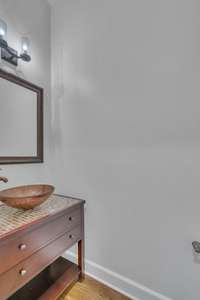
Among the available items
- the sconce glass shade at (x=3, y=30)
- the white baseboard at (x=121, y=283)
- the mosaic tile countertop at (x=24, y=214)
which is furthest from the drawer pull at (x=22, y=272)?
the sconce glass shade at (x=3, y=30)

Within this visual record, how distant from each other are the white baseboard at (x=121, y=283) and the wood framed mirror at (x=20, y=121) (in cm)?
109

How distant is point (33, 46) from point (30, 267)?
5.84 ft

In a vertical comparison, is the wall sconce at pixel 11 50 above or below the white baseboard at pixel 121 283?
above

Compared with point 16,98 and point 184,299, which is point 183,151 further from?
point 16,98

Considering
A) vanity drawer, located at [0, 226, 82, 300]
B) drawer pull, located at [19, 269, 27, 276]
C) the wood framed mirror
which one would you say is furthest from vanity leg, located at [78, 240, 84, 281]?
the wood framed mirror

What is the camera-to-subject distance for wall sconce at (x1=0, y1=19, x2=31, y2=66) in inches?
48.8

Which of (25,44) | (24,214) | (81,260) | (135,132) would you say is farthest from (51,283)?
(25,44)

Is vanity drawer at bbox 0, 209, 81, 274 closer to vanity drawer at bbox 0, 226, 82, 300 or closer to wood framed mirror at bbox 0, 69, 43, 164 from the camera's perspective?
vanity drawer at bbox 0, 226, 82, 300

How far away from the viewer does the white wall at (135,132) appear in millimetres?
1056

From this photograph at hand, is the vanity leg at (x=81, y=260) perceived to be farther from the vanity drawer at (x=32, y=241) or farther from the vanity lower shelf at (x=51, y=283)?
the vanity drawer at (x=32, y=241)

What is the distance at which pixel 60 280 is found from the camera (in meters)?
1.29

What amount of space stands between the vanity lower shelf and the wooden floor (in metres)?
0.07

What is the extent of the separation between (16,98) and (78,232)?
1249 millimetres

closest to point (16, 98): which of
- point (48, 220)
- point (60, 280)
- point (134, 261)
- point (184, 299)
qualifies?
point (48, 220)
